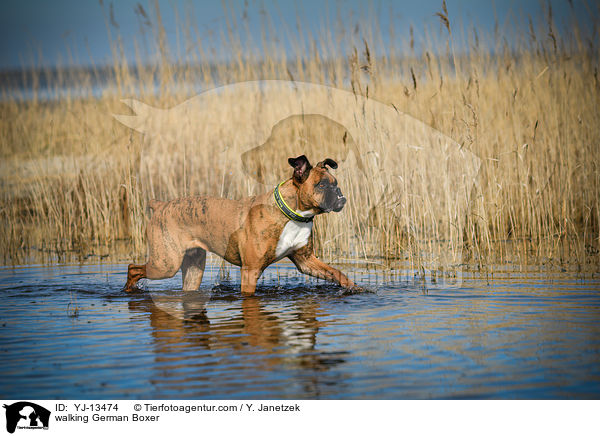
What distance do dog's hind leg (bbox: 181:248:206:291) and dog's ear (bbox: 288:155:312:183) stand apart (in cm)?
138

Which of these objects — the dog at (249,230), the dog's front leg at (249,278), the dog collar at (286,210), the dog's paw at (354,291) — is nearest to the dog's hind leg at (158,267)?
the dog at (249,230)

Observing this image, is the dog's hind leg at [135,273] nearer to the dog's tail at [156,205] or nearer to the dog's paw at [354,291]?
the dog's tail at [156,205]

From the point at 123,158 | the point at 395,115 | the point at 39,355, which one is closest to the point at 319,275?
the point at 39,355

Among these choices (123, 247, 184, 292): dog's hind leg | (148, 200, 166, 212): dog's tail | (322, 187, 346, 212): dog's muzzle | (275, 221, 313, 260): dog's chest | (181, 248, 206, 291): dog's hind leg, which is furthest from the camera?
(181, 248, 206, 291): dog's hind leg

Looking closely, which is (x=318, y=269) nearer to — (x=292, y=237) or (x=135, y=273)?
(x=292, y=237)

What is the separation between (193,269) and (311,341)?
2.43 m

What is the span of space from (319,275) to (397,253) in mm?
2042

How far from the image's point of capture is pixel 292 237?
20.2 ft

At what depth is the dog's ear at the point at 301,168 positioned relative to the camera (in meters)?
5.94

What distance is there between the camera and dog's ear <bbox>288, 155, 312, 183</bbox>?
5.94 meters

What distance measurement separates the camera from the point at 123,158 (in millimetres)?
9109
